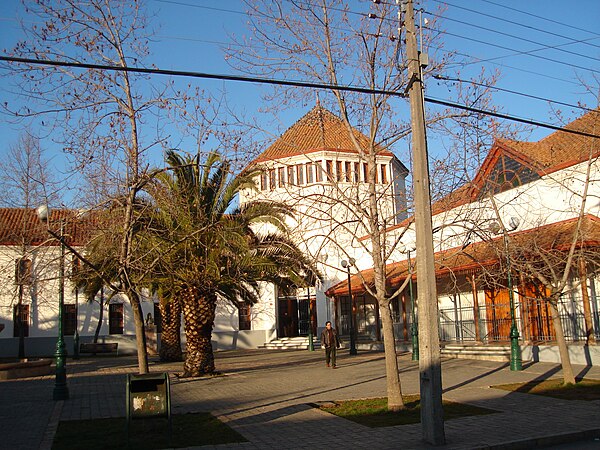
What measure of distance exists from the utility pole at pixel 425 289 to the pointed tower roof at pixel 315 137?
3.40 meters

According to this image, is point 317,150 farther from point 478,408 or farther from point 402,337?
point 402,337

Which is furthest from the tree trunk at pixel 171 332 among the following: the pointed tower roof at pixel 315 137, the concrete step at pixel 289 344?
the concrete step at pixel 289 344

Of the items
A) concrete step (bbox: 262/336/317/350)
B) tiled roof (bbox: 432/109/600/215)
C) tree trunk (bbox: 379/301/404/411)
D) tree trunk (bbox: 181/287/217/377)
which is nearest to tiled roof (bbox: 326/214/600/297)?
tiled roof (bbox: 432/109/600/215)

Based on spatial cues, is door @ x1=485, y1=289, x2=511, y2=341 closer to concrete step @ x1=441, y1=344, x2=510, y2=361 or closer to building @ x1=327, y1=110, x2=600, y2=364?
building @ x1=327, y1=110, x2=600, y2=364

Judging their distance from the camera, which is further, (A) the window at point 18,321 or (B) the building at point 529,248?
(A) the window at point 18,321

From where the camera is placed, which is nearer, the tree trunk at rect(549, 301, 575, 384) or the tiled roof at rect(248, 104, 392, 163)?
the tiled roof at rect(248, 104, 392, 163)

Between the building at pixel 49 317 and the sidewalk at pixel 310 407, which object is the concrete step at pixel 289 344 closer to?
the building at pixel 49 317

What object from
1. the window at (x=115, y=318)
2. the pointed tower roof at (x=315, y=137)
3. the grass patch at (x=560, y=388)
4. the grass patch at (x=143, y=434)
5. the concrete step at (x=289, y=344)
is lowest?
the grass patch at (x=560, y=388)

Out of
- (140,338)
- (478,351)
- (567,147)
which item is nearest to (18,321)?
(478,351)

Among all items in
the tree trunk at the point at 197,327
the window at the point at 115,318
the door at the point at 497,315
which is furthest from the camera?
the window at the point at 115,318

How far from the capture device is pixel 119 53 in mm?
12953

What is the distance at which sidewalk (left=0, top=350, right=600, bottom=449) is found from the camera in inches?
387

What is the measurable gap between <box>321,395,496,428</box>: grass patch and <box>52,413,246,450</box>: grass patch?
7.91 ft

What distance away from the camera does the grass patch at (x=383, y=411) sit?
11.2m
